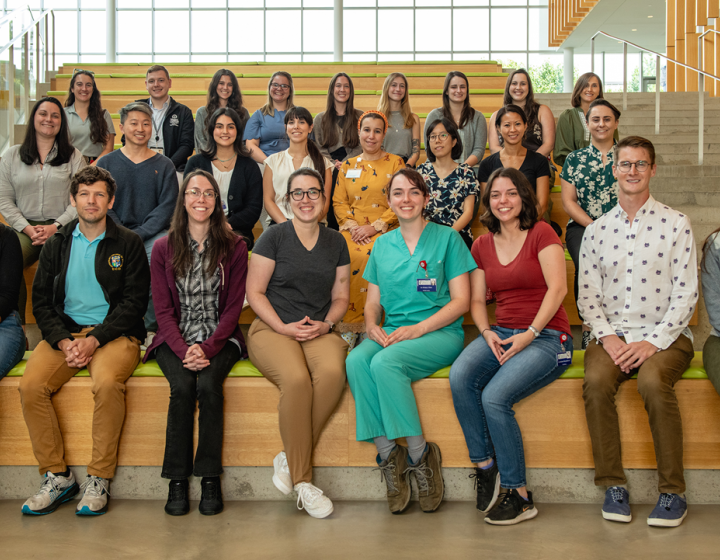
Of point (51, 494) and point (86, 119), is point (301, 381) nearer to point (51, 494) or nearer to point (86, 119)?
point (51, 494)

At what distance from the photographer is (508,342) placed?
8.13 ft

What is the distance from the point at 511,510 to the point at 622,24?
12.7m

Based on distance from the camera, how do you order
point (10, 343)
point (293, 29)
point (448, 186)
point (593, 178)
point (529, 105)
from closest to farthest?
point (10, 343) → point (593, 178) → point (448, 186) → point (529, 105) → point (293, 29)

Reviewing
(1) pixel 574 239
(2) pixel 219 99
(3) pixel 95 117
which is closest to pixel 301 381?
(1) pixel 574 239

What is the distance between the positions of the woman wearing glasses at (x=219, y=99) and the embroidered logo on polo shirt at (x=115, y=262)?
6.63 feet

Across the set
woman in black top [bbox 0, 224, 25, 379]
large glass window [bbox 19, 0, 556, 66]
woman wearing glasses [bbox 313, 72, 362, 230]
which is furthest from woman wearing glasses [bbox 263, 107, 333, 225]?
large glass window [bbox 19, 0, 556, 66]

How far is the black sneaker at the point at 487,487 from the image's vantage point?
7.68 feet

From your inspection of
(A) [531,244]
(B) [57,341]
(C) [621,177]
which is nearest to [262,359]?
(B) [57,341]

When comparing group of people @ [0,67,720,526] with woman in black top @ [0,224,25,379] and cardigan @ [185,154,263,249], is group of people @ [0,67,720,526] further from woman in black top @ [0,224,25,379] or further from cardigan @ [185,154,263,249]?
cardigan @ [185,154,263,249]

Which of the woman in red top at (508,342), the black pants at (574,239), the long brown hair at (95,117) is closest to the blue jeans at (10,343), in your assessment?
the woman in red top at (508,342)

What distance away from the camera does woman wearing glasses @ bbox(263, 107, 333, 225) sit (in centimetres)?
379

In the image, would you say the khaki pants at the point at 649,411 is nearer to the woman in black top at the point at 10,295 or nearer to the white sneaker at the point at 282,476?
the white sneaker at the point at 282,476

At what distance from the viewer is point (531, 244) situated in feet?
8.45

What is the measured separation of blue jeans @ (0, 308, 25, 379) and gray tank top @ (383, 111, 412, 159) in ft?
8.87
